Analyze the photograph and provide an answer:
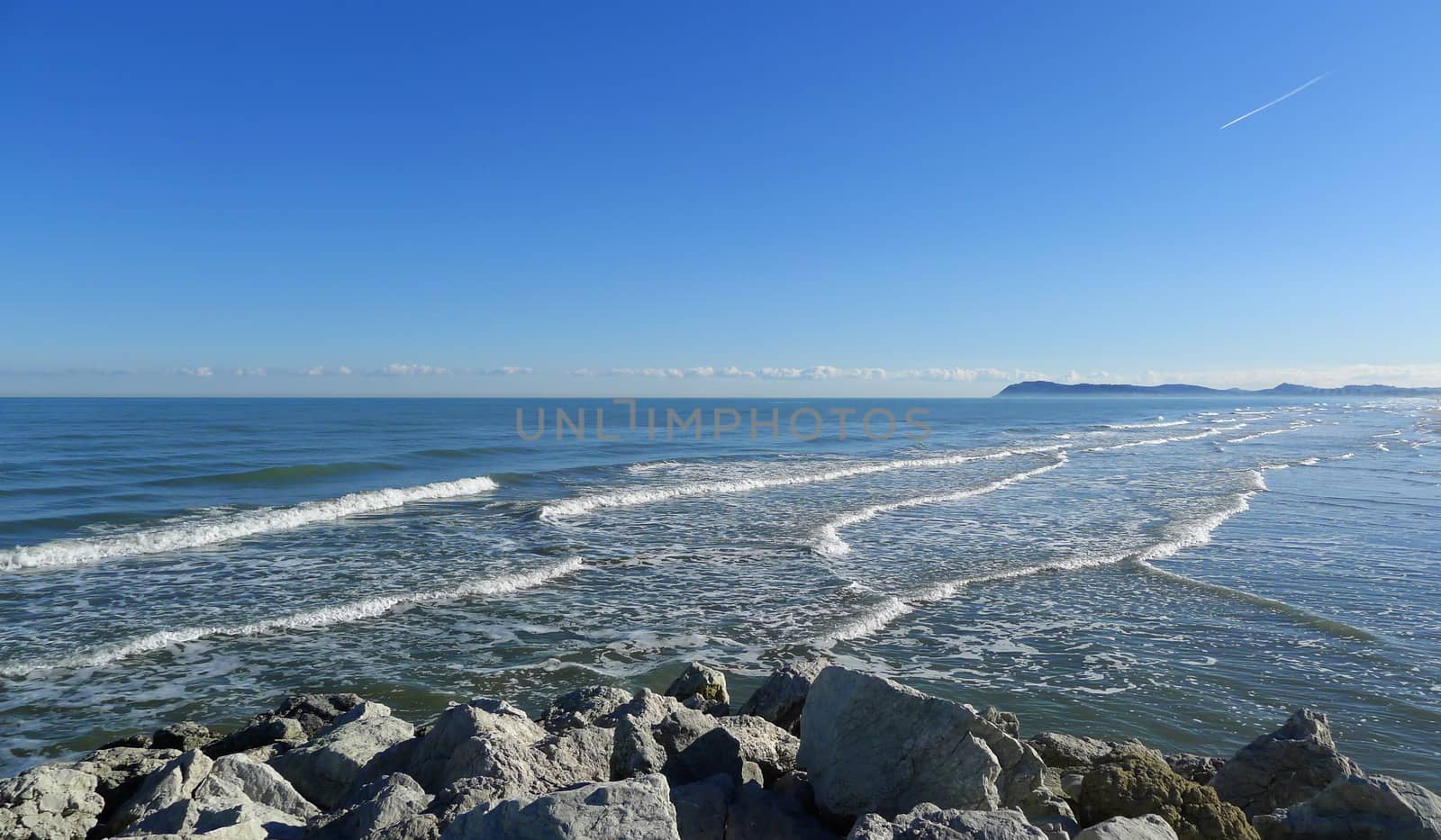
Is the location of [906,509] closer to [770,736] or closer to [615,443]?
[770,736]

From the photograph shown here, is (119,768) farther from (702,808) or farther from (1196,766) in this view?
(1196,766)

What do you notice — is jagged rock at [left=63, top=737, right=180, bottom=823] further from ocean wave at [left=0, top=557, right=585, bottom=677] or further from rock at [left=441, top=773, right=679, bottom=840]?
ocean wave at [left=0, top=557, right=585, bottom=677]

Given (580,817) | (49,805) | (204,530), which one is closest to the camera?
(580,817)

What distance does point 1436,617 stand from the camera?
38.7 ft

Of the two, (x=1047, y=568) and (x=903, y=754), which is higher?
(x=903, y=754)

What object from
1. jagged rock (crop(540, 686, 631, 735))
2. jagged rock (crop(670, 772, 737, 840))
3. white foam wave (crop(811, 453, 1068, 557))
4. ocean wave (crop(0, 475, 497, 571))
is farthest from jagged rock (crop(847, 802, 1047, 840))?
ocean wave (crop(0, 475, 497, 571))

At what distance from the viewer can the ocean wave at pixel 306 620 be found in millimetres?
10273

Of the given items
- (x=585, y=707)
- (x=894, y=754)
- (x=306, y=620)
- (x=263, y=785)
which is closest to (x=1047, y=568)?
(x=585, y=707)

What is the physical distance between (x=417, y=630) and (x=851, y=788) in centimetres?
827

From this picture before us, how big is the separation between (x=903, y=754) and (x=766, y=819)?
0.90 metres

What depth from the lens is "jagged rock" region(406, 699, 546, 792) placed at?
5020mm

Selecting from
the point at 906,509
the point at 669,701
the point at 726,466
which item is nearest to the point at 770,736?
the point at 669,701

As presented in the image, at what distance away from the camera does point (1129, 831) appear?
4273 millimetres

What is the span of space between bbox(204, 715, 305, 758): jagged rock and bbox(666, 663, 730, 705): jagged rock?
3237 millimetres
